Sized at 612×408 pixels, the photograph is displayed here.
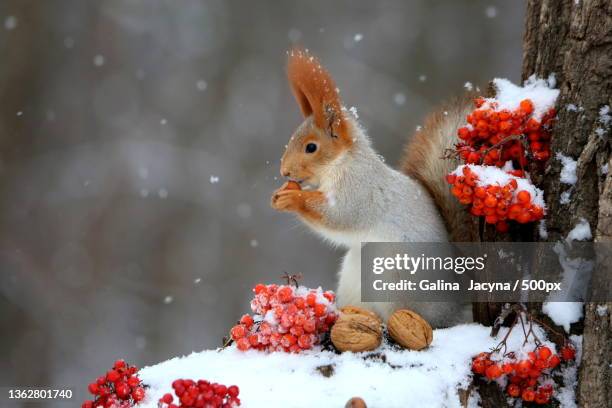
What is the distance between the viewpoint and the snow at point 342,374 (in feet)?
3.86

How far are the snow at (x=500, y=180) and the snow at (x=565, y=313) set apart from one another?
0.59ft

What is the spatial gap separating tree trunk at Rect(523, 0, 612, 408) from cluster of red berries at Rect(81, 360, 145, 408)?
2.41 feet

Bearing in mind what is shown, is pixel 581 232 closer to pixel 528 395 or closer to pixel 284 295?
pixel 528 395

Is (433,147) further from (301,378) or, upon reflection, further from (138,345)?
(138,345)

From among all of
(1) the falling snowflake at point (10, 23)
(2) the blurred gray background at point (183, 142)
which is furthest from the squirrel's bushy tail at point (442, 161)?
(1) the falling snowflake at point (10, 23)

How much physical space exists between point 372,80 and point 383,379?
270 centimetres

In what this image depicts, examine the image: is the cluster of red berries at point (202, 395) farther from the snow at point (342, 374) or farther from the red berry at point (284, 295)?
the red berry at point (284, 295)

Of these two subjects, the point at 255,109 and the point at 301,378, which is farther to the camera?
the point at 255,109

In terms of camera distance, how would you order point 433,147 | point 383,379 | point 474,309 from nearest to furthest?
1. point 383,379
2. point 474,309
3. point 433,147

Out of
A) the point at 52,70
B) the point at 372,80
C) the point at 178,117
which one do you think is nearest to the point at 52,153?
the point at 52,70

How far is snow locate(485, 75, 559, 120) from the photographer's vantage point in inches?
54.9

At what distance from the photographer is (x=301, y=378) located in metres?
1.23

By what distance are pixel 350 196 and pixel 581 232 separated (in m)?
0.46

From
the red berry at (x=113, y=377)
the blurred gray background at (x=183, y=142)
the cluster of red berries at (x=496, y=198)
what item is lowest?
the red berry at (x=113, y=377)
